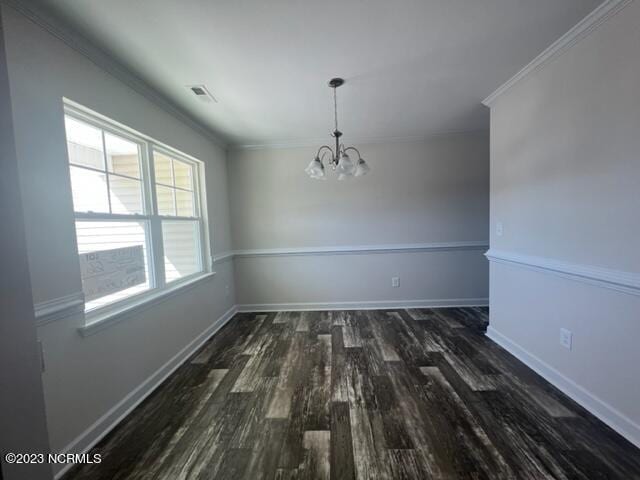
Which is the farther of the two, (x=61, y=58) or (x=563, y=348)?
(x=563, y=348)

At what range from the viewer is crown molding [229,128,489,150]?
3.72 meters

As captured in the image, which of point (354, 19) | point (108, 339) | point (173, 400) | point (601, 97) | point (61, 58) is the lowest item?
point (173, 400)

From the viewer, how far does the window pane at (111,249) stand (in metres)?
1.75

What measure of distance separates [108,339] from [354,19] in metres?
2.56

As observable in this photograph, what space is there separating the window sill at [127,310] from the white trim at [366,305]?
138 centimetres

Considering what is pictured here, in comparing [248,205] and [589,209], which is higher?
[248,205]

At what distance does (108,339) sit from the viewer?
1802mm

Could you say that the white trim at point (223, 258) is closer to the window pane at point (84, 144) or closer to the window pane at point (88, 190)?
the window pane at point (88, 190)

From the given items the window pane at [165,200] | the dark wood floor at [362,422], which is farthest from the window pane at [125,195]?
the dark wood floor at [362,422]

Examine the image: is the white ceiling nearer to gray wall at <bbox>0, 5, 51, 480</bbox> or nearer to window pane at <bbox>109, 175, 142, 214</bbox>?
window pane at <bbox>109, 175, 142, 214</bbox>

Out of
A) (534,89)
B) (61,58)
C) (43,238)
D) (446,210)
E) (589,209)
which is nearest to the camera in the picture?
(43,238)

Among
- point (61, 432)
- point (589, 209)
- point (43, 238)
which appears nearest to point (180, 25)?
point (43, 238)

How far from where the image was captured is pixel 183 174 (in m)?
3.04

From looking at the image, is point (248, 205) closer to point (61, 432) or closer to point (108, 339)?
point (108, 339)
